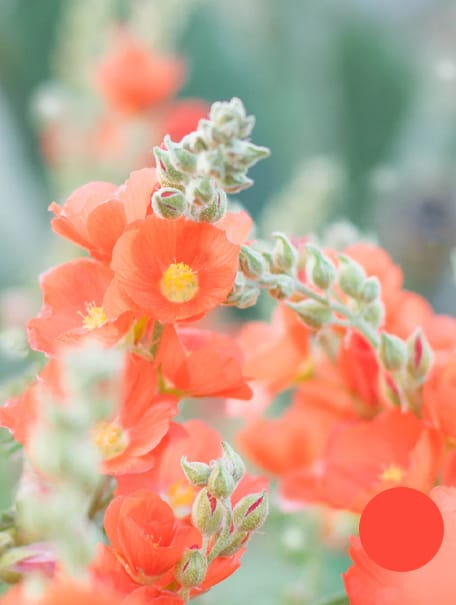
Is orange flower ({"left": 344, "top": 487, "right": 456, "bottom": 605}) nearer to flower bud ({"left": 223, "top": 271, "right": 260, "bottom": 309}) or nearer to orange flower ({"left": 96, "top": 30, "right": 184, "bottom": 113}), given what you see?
flower bud ({"left": 223, "top": 271, "right": 260, "bottom": 309})

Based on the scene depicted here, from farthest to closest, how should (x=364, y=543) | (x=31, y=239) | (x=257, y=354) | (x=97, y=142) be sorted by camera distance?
(x=31, y=239), (x=97, y=142), (x=257, y=354), (x=364, y=543)

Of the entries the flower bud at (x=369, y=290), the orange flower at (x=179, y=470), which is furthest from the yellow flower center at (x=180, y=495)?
the flower bud at (x=369, y=290)

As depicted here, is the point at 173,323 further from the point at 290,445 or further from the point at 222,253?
the point at 290,445

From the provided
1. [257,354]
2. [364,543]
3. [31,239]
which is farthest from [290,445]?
[31,239]

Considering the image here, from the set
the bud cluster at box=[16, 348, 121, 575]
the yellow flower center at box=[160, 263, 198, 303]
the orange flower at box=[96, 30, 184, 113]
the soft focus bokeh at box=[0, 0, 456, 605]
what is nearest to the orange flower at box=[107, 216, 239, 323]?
the yellow flower center at box=[160, 263, 198, 303]

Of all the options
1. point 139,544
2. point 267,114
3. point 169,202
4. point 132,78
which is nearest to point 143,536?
point 139,544

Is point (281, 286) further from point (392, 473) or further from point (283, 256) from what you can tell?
point (392, 473)
